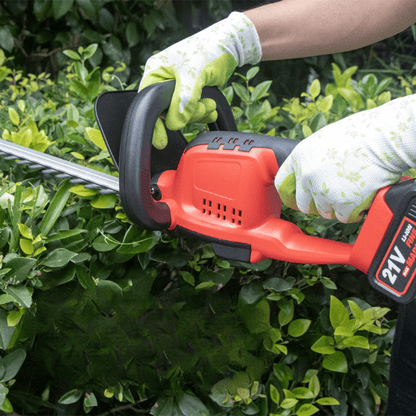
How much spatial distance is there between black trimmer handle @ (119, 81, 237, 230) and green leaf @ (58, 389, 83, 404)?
1.94ft

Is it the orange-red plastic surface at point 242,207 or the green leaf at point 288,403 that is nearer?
the orange-red plastic surface at point 242,207

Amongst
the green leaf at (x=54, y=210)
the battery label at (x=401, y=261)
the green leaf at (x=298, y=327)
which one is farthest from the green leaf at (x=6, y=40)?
the battery label at (x=401, y=261)

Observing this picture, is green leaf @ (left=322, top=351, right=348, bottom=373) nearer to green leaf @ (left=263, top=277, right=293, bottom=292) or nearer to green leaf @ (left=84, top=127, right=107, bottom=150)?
green leaf @ (left=263, top=277, right=293, bottom=292)

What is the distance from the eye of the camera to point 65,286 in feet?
3.80

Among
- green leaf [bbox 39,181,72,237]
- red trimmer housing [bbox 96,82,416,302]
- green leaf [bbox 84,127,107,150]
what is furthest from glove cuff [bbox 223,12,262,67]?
green leaf [bbox 39,181,72,237]

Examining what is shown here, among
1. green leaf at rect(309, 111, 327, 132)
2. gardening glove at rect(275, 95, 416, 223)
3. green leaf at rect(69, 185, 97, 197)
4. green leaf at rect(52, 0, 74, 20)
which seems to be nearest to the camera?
gardening glove at rect(275, 95, 416, 223)

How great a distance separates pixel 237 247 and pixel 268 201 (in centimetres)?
13

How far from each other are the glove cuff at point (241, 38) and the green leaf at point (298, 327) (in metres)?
0.74

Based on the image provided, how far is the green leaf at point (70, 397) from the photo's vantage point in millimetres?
1209

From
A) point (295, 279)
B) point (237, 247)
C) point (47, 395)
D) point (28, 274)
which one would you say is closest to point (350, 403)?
point (295, 279)

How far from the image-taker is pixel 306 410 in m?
1.20

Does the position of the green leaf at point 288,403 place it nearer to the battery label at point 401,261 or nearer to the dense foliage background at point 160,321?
the dense foliage background at point 160,321

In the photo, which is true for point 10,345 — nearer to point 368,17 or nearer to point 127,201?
point 127,201

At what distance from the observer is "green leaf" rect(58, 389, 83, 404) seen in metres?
1.21
